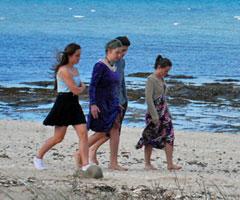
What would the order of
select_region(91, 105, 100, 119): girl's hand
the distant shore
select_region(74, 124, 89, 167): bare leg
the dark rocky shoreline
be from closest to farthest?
select_region(74, 124, 89, 167): bare leg
select_region(91, 105, 100, 119): girl's hand
the distant shore
the dark rocky shoreline

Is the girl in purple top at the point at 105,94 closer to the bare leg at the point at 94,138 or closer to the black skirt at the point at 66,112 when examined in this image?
the bare leg at the point at 94,138

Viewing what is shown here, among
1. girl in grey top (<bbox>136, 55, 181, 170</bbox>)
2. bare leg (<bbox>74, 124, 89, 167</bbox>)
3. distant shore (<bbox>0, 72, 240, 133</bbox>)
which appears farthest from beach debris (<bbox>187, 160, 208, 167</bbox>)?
distant shore (<bbox>0, 72, 240, 133</bbox>)

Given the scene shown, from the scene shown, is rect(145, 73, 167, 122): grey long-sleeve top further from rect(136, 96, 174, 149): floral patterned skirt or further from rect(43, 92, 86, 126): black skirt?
rect(43, 92, 86, 126): black skirt

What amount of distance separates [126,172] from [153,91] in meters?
1.12

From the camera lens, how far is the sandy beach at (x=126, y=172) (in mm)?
8617

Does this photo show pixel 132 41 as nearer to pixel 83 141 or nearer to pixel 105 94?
pixel 105 94

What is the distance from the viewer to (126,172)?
1120 centimetres

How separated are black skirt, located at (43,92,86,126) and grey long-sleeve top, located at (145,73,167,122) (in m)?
1.37

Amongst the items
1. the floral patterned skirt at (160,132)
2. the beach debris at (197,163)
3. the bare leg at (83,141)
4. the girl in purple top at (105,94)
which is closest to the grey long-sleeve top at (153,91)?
the floral patterned skirt at (160,132)

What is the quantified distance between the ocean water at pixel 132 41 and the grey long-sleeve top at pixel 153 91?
5.49m

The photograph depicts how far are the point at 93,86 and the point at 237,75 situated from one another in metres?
22.6

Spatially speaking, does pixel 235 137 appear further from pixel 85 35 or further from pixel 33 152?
pixel 85 35

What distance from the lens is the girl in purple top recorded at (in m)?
11.0

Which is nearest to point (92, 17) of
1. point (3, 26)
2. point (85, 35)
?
point (3, 26)
